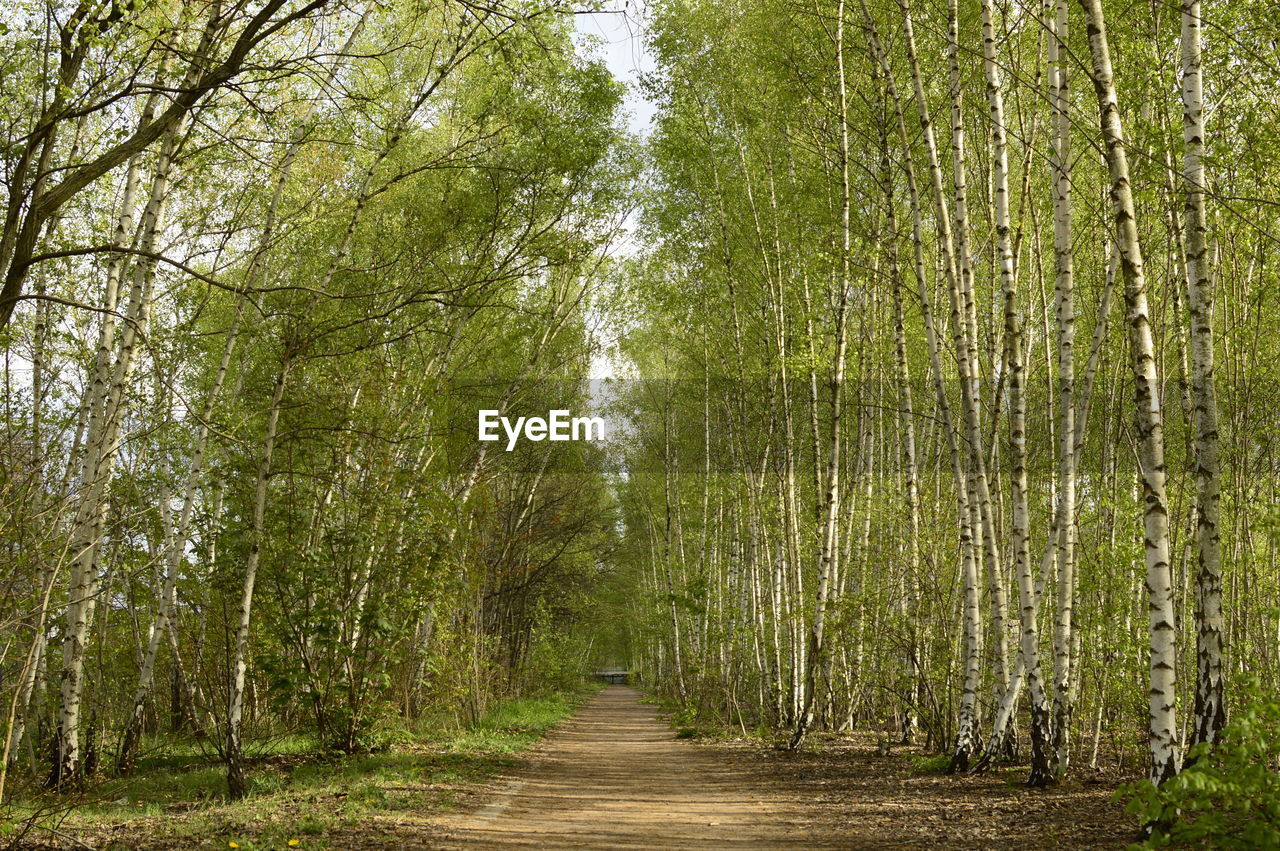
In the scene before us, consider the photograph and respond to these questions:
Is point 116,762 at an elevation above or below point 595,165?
below

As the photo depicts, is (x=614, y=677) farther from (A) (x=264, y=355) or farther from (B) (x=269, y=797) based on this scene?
(B) (x=269, y=797)

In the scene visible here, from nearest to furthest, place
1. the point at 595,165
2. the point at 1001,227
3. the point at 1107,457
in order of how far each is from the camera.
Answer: the point at 1001,227 → the point at 1107,457 → the point at 595,165

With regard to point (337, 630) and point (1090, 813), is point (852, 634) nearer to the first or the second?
point (1090, 813)

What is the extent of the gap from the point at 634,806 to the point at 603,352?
14130mm

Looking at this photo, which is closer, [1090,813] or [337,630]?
[1090,813]

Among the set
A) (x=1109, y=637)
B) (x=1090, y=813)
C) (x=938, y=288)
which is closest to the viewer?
(x=1090, y=813)

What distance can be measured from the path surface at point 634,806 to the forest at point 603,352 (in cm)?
108

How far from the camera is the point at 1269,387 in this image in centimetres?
977

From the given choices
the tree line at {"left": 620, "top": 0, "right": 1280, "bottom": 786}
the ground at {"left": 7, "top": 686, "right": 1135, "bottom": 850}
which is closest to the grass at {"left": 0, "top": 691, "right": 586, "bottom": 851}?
the ground at {"left": 7, "top": 686, "right": 1135, "bottom": 850}

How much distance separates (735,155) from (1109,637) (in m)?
10.5

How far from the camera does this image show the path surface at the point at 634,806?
6480 mm

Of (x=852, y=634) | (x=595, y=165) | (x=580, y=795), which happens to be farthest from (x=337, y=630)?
(x=595, y=165)

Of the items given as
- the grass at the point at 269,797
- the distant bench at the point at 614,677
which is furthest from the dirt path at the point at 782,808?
the distant bench at the point at 614,677

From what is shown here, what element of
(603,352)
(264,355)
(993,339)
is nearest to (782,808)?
(993,339)
